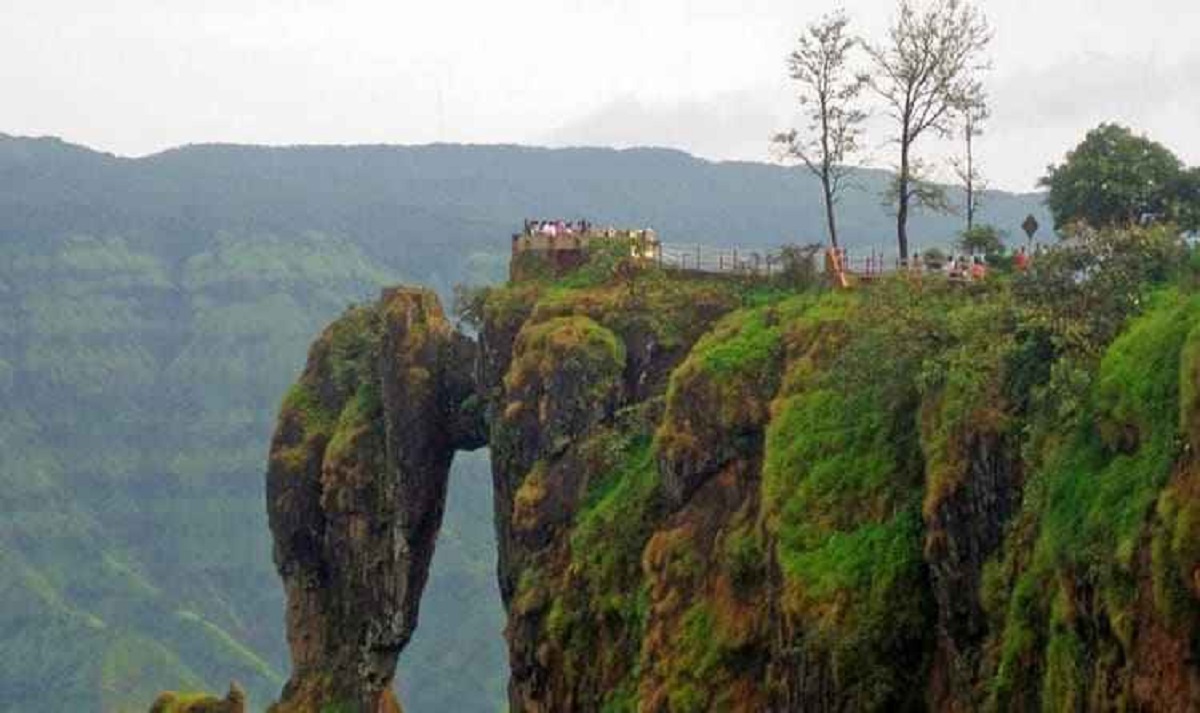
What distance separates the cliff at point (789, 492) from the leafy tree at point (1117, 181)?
7.45 meters

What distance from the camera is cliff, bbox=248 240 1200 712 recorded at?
2841 cm

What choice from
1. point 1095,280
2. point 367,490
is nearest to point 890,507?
point 1095,280

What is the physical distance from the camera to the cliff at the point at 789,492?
28406mm

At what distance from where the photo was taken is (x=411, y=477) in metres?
63.2

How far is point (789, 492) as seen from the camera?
39188 mm

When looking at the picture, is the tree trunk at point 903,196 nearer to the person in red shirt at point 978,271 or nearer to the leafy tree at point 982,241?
the leafy tree at point 982,241

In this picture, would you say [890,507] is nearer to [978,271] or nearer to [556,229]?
[978,271]

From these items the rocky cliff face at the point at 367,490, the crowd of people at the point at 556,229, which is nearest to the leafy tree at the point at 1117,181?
the crowd of people at the point at 556,229

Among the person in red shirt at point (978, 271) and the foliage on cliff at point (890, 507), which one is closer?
the foliage on cliff at point (890, 507)

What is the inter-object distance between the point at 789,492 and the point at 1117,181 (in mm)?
16700

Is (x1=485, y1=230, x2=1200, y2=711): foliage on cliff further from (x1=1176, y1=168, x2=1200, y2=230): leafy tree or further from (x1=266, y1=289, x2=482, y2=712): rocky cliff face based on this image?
(x1=266, y1=289, x2=482, y2=712): rocky cliff face

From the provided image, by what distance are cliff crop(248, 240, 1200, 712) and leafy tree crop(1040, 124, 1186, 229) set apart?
7.45 m

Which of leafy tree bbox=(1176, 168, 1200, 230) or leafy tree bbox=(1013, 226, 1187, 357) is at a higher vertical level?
leafy tree bbox=(1176, 168, 1200, 230)

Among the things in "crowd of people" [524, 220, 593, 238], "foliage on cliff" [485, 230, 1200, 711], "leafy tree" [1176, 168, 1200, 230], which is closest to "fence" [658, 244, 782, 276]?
"foliage on cliff" [485, 230, 1200, 711]
